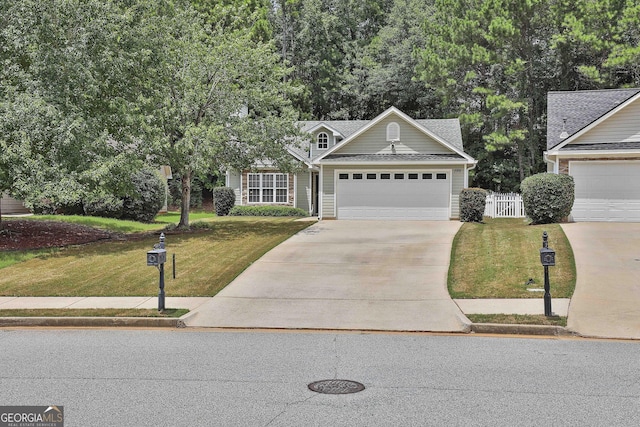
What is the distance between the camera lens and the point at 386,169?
30.4 meters

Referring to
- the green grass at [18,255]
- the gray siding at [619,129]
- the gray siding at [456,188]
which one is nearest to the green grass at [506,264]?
the gray siding at [619,129]

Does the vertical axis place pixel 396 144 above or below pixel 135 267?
above

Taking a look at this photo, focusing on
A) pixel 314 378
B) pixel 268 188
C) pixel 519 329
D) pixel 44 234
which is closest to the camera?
pixel 314 378

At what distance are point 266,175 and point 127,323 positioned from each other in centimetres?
2625

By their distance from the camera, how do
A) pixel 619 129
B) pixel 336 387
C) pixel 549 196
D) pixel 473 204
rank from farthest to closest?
pixel 473 204
pixel 619 129
pixel 549 196
pixel 336 387

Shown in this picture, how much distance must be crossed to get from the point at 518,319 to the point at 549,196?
14034 mm

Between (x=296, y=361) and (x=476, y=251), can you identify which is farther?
(x=476, y=251)

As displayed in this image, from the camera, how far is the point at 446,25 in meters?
46.8

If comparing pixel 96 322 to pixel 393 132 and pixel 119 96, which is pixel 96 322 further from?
pixel 393 132

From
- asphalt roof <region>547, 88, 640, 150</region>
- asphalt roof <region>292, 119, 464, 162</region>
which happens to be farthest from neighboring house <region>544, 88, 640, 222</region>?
asphalt roof <region>292, 119, 464, 162</region>

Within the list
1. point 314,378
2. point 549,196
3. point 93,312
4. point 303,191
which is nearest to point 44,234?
point 93,312

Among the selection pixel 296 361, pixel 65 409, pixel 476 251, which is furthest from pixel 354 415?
pixel 476 251

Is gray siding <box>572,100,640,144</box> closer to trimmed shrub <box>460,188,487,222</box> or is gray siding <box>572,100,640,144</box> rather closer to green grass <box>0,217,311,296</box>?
trimmed shrub <box>460,188,487,222</box>

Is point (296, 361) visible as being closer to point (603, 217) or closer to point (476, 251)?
point (476, 251)
